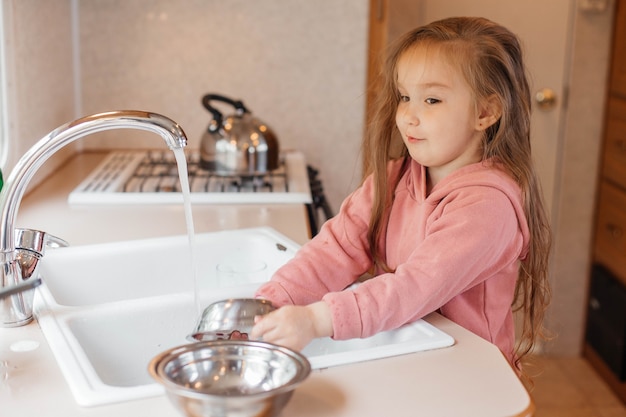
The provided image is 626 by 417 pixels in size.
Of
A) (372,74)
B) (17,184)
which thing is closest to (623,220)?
(372,74)

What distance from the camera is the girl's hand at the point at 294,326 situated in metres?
1.01

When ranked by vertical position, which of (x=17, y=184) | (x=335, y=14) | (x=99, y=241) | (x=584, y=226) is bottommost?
(x=584, y=226)

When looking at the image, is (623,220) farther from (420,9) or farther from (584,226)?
(420,9)

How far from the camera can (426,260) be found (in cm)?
112

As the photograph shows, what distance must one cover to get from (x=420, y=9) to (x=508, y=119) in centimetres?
185

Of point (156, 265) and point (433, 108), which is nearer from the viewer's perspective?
point (433, 108)

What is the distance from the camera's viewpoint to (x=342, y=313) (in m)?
1.05

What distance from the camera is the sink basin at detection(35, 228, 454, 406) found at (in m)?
0.98

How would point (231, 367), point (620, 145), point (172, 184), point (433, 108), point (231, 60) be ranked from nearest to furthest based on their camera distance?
point (231, 367) → point (433, 108) → point (172, 184) → point (231, 60) → point (620, 145)

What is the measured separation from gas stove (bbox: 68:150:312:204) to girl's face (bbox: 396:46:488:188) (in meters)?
0.73

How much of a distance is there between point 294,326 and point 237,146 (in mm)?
1129

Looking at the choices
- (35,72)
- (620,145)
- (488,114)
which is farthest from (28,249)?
(620,145)

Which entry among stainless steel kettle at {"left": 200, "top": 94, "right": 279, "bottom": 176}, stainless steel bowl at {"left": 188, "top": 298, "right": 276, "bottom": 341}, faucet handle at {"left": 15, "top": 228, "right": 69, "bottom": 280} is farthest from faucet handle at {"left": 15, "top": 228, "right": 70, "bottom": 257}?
stainless steel kettle at {"left": 200, "top": 94, "right": 279, "bottom": 176}

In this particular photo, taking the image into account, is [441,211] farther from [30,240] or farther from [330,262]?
[30,240]
